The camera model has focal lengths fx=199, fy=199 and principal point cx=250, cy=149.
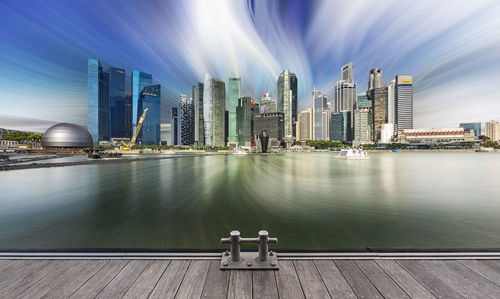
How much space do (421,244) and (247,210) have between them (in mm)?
8980

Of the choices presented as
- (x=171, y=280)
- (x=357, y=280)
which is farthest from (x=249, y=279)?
(x=357, y=280)

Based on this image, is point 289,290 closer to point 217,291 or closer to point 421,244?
point 217,291

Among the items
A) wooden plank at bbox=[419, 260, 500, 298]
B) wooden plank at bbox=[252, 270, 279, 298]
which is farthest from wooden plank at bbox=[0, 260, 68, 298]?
wooden plank at bbox=[419, 260, 500, 298]

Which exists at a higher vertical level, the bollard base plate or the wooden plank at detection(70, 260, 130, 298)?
the bollard base plate

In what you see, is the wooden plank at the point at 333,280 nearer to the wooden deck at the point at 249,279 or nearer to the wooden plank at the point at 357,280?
the wooden deck at the point at 249,279

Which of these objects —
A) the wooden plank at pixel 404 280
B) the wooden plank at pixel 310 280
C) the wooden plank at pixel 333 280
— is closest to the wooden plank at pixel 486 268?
the wooden plank at pixel 404 280

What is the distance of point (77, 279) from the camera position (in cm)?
420

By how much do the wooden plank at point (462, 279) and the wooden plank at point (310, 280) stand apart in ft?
8.64

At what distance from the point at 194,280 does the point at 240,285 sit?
97 cm

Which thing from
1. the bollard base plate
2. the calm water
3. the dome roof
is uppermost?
the dome roof

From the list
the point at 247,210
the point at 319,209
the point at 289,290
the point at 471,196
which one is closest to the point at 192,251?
the point at 289,290

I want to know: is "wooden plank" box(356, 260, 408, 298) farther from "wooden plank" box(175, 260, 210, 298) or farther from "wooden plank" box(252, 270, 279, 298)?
"wooden plank" box(175, 260, 210, 298)

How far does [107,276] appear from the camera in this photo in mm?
4316

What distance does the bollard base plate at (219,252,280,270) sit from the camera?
14.6ft
